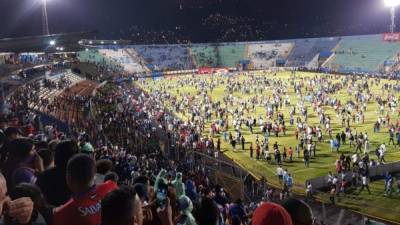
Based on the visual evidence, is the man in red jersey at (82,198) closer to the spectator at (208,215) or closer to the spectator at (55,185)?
the spectator at (208,215)

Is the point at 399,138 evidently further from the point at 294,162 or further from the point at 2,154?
the point at 2,154

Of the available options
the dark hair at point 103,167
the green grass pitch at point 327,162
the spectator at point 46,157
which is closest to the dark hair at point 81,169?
the spectator at point 46,157

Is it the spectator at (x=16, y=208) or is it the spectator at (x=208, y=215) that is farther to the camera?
the spectator at (x=208, y=215)

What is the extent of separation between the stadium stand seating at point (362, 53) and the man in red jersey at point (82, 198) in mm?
72779

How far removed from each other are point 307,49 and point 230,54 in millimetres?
16916

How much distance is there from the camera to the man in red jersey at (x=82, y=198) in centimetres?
364

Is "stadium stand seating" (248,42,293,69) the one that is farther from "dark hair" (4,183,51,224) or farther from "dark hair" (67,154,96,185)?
"dark hair" (4,183,51,224)

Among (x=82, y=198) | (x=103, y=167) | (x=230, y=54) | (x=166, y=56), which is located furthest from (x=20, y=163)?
(x=230, y=54)

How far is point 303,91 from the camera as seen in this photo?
180 ft

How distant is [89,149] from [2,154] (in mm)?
1129

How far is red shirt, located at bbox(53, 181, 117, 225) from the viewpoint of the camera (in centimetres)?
364

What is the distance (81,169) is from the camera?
3852 millimetres

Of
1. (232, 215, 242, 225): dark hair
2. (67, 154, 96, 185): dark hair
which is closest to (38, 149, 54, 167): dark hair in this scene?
(67, 154, 96, 185): dark hair

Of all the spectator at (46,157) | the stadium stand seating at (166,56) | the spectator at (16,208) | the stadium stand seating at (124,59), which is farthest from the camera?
the stadium stand seating at (166,56)
